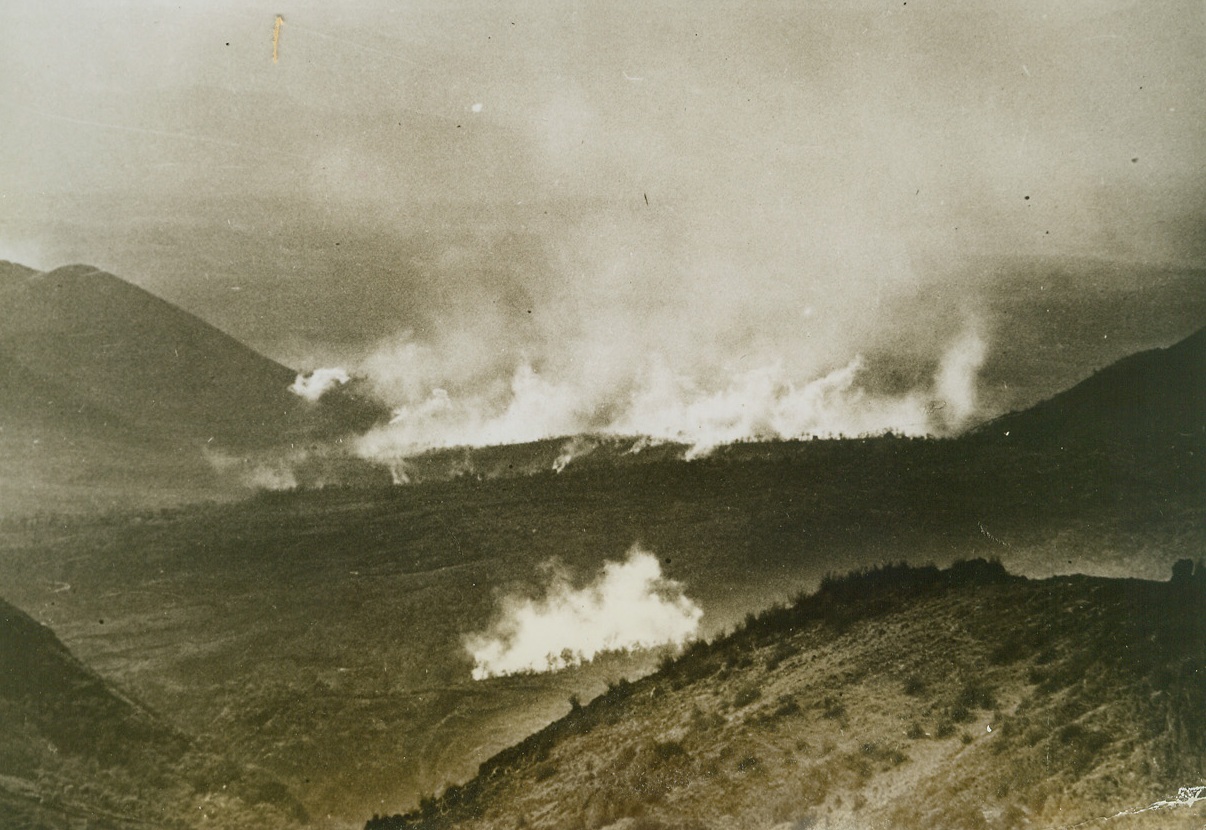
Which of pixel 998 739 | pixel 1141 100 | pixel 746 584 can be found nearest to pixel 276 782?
pixel 746 584

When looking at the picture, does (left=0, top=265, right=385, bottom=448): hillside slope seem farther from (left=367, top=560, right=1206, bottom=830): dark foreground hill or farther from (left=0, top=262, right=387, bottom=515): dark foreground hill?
(left=367, top=560, right=1206, bottom=830): dark foreground hill

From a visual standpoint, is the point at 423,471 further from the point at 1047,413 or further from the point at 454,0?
the point at 1047,413

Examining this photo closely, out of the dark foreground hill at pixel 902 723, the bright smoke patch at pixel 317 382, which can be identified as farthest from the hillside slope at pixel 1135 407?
the bright smoke patch at pixel 317 382

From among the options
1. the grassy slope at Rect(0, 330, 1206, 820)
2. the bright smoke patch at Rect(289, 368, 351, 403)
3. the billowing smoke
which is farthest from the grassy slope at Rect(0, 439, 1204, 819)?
the bright smoke patch at Rect(289, 368, 351, 403)

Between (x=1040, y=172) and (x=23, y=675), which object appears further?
(x=1040, y=172)

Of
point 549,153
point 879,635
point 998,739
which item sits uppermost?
point 549,153
